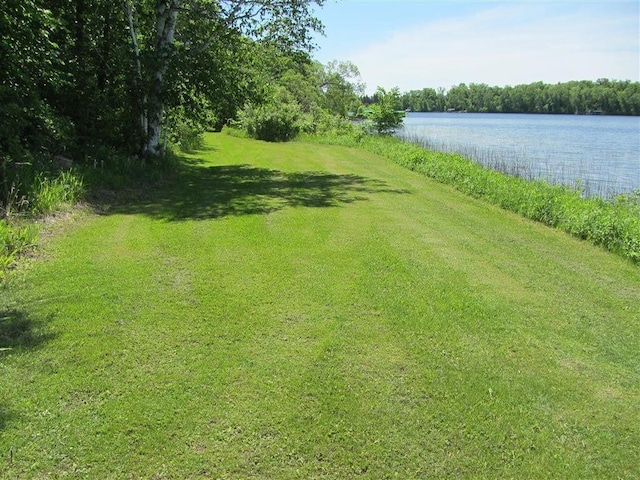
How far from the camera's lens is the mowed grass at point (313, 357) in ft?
8.18

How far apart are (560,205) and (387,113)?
65.7 ft

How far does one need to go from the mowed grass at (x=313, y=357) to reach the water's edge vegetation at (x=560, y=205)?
0.40 meters

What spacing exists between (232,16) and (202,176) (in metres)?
4.13

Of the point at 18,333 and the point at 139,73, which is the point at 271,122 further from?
the point at 18,333

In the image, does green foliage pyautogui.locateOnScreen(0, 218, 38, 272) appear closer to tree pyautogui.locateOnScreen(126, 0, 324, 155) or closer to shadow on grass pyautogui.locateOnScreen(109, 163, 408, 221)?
shadow on grass pyautogui.locateOnScreen(109, 163, 408, 221)

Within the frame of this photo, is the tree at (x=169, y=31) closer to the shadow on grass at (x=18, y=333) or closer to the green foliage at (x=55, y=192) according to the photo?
the green foliage at (x=55, y=192)

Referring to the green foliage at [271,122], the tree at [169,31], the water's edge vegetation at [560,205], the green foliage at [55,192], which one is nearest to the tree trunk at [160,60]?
the tree at [169,31]

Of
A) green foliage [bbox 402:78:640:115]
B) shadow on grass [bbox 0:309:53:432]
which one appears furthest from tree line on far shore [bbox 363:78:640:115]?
shadow on grass [bbox 0:309:53:432]

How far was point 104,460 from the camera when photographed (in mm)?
2387

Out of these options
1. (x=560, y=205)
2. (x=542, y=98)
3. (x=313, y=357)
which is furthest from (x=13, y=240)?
(x=542, y=98)

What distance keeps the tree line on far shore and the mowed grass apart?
67841mm

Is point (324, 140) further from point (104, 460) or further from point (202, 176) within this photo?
point (104, 460)

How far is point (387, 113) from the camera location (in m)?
27.0

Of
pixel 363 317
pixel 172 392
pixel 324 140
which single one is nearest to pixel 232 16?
pixel 363 317
